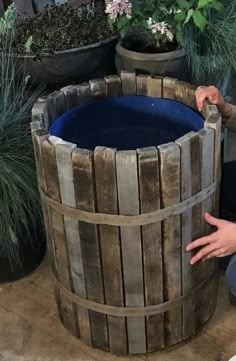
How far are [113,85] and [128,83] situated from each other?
1.8 inches

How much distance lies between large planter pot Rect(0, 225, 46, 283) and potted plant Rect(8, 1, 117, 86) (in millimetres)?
551

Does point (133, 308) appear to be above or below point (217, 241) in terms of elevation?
below

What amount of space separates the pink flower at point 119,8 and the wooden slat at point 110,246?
66 centimetres

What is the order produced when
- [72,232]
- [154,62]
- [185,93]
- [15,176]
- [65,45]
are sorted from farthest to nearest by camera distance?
[65,45]
[154,62]
[15,176]
[185,93]
[72,232]

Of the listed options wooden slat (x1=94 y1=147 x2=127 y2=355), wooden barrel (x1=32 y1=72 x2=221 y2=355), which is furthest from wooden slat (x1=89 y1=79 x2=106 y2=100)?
A: wooden slat (x1=94 y1=147 x2=127 y2=355)

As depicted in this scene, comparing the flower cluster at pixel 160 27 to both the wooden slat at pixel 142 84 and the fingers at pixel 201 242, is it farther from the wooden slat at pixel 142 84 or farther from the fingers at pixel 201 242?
the fingers at pixel 201 242

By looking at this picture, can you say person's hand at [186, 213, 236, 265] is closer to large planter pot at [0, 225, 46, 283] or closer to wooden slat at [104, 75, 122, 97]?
wooden slat at [104, 75, 122, 97]

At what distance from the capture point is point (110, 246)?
1625 mm

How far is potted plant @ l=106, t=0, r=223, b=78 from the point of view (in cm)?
196

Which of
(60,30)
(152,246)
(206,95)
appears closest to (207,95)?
(206,95)

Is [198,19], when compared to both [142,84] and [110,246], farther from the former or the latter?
[110,246]

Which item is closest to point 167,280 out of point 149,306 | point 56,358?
point 149,306

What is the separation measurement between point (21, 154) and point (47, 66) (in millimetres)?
343

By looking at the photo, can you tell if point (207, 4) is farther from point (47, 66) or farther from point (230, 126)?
point (47, 66)
